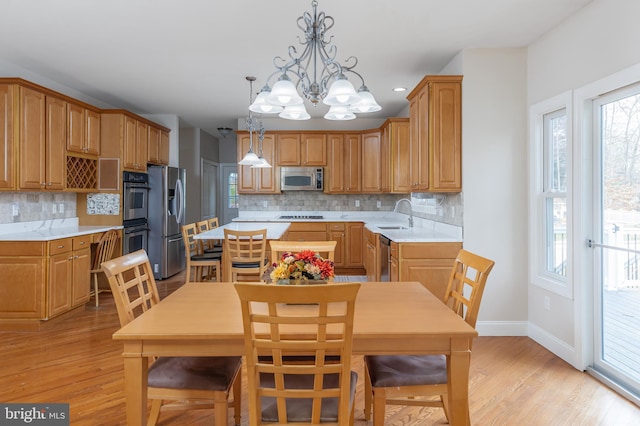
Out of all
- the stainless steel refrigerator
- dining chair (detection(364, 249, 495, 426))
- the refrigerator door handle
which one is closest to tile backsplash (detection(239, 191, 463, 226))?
the refrigerator door handle

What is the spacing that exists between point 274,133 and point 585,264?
197 inches

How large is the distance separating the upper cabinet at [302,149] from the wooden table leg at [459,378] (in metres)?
5.41

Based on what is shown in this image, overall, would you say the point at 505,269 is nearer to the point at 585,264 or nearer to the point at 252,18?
the point at 585,264

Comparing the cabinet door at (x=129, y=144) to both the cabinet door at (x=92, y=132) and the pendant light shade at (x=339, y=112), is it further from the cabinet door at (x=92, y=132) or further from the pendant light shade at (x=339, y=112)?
the pendant light shade at (x=339, y=112)

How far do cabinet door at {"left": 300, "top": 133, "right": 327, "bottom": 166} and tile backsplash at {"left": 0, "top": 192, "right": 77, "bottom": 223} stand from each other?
136 inches

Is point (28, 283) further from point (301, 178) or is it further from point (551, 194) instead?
point (551, 194)

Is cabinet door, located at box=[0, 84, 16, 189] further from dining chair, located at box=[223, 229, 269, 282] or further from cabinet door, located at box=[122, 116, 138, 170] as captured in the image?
dining chair, located at box=[223, 229, 269, 282]

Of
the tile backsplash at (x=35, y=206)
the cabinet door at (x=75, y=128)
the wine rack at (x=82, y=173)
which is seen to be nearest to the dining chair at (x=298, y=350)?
the tile backsplash at (x=35, y=206)

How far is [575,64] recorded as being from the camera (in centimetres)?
297

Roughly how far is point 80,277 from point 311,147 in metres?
3.93

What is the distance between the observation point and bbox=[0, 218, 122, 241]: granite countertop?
150 inches

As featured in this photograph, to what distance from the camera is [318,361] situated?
135 cm

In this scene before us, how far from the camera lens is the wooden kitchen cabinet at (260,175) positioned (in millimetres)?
6688

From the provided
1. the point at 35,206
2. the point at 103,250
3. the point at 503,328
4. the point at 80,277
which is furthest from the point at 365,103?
the point at 35,206
